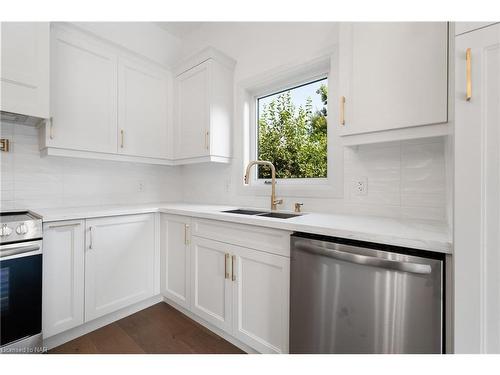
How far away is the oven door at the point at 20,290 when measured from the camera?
130 centimetres

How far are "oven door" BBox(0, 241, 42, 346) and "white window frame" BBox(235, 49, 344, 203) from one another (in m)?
1.54

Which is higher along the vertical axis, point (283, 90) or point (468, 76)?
point (283, 90)

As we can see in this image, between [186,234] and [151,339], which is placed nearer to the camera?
[151,339]

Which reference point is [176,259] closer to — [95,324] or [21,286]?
[95,324]

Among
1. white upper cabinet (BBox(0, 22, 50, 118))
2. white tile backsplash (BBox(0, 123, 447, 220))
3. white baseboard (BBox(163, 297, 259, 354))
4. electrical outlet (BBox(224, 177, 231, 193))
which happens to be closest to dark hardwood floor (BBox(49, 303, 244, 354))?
white baseboard (BBox(163, 297, 259, 354))

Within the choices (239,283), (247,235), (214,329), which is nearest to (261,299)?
(239,283)

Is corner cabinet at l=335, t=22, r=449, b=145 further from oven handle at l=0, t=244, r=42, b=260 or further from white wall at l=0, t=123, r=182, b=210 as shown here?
white wall at l=0, t=123, r=182, b=210

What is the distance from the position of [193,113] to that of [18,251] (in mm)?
1630

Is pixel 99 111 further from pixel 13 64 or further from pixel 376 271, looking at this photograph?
pixel 376 271

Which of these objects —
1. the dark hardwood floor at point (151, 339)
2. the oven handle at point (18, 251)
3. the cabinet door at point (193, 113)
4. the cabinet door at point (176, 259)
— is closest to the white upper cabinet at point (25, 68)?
the oven handle at point (18, 251)

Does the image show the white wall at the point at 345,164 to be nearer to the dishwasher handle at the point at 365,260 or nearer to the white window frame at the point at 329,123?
the white window frame at the point at 329,123

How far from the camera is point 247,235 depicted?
1476 millimetres

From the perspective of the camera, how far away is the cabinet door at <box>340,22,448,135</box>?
1.08 m
